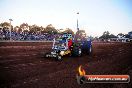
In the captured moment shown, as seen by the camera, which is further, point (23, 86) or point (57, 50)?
point (57, 50)

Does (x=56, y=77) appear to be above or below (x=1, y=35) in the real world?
below

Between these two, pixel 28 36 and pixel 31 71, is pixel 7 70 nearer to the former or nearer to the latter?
pixel 31 71

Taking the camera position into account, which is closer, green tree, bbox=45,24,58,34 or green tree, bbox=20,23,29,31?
green tree, bbox=20,23,29,31

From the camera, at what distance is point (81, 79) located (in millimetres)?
4340

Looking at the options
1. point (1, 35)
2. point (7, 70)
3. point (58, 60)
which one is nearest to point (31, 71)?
point (7, 70)

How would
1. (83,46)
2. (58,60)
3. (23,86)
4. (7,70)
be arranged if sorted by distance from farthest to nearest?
→ (83,46), (58,60), (7,70), (23,86)

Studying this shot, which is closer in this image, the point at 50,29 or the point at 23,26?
the point at 23,26

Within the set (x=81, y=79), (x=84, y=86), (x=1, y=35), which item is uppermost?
(x=1, y=35)

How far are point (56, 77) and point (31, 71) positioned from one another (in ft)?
4.48

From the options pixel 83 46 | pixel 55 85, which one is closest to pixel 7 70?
pixel 55 85

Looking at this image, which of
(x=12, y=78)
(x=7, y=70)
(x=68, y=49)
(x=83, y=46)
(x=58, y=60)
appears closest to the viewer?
(x=12, y=78)

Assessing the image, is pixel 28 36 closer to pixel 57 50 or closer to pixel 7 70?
pixel 57 50

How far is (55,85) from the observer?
650 centimetres

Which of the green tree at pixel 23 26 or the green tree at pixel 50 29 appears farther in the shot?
the green tree at pixel 50 29
